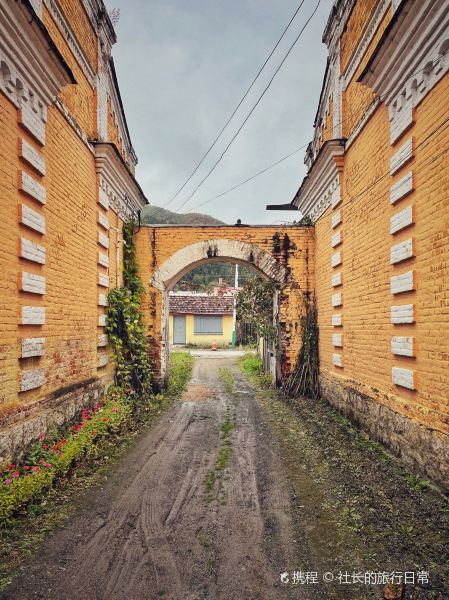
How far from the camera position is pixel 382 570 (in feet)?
9.45

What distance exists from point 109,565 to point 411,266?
4.27 metres

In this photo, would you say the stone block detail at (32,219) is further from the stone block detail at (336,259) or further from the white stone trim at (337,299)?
the white stone trim at (337,299)

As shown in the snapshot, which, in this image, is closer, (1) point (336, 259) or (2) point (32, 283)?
(2) point (32, 283)

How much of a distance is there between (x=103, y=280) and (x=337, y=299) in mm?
4557

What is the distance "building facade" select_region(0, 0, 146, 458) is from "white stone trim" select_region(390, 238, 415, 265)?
4.52 m

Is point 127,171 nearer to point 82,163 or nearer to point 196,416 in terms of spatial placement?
point 82,163

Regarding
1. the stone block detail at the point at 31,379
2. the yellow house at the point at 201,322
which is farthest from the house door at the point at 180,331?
the stone block detail at the point at 31,379

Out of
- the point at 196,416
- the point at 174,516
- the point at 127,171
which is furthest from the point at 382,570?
the point at 127,171

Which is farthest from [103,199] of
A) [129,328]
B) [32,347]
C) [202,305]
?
[202,305]

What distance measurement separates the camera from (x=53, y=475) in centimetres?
426

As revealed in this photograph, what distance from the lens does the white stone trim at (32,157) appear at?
464 cm

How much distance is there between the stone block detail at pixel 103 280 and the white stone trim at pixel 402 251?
512cm

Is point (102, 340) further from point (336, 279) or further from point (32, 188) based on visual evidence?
point (336, 279)

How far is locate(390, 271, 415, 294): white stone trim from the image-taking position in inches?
183
